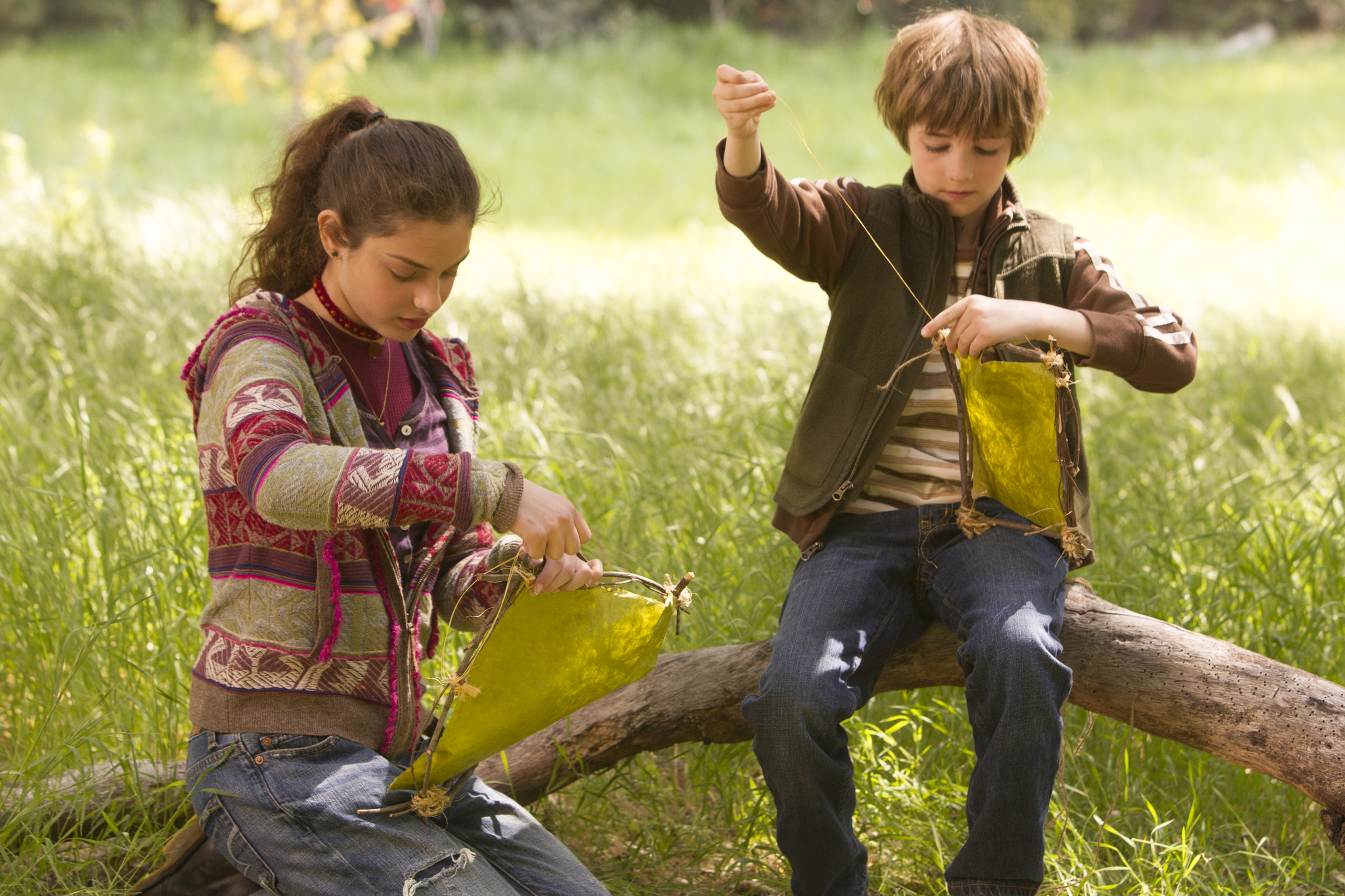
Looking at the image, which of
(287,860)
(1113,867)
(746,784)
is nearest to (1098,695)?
(1113,867)

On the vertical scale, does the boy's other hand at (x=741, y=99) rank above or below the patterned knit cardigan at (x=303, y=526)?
above

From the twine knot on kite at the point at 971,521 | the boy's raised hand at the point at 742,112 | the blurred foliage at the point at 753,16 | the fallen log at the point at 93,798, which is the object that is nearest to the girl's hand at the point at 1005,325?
the twine knot on kite at the point at 971,521

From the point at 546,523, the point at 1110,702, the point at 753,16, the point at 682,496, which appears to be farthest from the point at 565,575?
the point at 753,16

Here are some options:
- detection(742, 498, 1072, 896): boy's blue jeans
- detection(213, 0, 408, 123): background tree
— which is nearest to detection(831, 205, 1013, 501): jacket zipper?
detection(742, 498, 1072, 896): boy's blue jeans

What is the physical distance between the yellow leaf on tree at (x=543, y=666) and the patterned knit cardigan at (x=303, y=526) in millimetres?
107

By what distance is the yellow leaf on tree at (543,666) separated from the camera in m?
1.72

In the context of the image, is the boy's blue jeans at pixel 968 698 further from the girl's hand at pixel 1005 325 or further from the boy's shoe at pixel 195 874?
the boy's shoe at pixel 195 874

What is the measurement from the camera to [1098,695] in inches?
76.0

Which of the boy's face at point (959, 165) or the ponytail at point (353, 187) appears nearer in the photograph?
the ponytail at point (353, 187)

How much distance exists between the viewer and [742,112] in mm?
1857

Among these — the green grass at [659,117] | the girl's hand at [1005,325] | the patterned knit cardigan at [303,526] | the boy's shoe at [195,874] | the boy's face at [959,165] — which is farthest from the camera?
the green grass at [659,117]

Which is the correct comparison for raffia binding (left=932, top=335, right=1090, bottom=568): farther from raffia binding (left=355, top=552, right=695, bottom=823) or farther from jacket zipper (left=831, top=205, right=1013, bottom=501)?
raffia binding (left=355, top=552, right=695, bottom=823)

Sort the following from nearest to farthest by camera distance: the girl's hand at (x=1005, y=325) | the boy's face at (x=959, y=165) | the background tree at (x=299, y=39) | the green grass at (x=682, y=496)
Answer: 1. the girl's hand at (x=1005, y=325)
2. the boy's face at (x=959, y=165)
3. the green grass at (x=682, y=496)
4. the background tree at (x=299, y=39)

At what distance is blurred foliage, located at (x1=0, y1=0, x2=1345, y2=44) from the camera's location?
17.9 m
